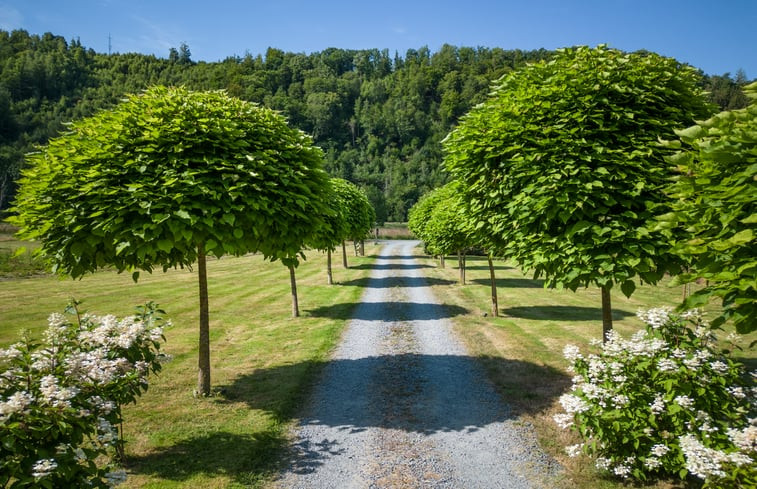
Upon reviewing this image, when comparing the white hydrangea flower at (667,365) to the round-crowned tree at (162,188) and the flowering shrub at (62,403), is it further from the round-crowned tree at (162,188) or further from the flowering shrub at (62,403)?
the flowering shrub at (62,403)

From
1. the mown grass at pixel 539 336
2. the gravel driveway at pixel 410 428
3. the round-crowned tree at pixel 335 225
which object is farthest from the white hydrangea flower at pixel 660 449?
the round-crowned tree at pixel 335 225

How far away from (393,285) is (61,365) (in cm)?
2372

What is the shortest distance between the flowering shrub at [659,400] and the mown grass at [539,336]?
574mm

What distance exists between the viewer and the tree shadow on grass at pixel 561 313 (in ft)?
59.8

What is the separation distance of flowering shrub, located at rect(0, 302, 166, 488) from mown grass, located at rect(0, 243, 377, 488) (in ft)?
6.27

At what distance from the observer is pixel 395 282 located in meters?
29.3

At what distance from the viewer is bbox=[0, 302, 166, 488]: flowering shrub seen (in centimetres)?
382

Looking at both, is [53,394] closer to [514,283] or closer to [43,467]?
[43,467]

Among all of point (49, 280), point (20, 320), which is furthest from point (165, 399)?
point (49, 280)

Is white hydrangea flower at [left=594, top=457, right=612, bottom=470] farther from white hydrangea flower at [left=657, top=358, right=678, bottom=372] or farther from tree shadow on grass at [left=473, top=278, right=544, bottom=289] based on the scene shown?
tree shadow on grass at [left=473, top=278, right=544, bottom=289]

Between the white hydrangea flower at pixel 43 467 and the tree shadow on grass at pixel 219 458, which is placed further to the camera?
the tree shadow on grass at pixel 219 458

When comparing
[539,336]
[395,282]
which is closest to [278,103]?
[395,282]

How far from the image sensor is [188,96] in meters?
8.24

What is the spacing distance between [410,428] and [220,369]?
6460 millimetres
